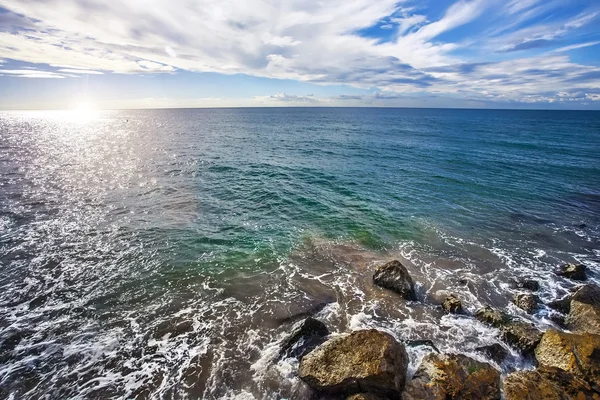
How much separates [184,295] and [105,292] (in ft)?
14.4

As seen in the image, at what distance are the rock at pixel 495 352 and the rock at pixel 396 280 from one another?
154 inches

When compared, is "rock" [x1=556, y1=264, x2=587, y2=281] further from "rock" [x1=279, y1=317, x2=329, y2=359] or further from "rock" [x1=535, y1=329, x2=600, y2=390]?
"rock" [x1=279, y1=317, x2=329, y2=359]

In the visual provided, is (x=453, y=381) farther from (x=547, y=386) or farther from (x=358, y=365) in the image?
(x=358, y=365)

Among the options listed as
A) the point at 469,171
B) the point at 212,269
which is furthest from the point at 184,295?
the point at 469,171

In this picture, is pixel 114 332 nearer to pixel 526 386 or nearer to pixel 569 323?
pixel 526 386

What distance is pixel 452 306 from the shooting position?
560 inches

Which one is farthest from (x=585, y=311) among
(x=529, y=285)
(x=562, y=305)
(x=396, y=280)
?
(x=396, y=280)

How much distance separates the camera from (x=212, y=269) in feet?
57.8

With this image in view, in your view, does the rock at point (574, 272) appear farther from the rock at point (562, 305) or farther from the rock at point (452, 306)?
the rock at point (452, 306)

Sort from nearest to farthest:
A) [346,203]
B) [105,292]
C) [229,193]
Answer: [105,292] < [346,203] < [229,193]

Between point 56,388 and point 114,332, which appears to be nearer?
point 56,388

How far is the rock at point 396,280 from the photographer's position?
50.0 ft

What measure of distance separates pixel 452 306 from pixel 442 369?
5.72m

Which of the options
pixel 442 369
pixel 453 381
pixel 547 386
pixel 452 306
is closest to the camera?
pixel 547 386
